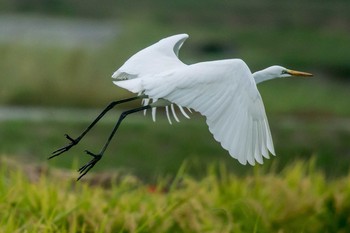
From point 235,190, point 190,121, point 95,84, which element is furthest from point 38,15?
point 235,190

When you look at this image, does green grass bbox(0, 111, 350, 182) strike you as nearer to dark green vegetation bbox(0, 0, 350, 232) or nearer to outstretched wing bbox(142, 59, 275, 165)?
dark green vegetation bbox(0, 0, 350, 232)

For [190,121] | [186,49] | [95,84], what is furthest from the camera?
[186,49]

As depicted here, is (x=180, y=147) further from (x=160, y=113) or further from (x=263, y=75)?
(x=263, y=75)

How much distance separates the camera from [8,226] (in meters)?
6.27

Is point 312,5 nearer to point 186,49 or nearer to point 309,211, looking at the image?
point 186,49

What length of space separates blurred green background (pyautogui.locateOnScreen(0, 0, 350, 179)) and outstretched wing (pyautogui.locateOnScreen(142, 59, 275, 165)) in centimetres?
289

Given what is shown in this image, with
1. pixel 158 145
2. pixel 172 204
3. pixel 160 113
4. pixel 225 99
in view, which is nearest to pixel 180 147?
pixel 158 145

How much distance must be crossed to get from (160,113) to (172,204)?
7.39 m

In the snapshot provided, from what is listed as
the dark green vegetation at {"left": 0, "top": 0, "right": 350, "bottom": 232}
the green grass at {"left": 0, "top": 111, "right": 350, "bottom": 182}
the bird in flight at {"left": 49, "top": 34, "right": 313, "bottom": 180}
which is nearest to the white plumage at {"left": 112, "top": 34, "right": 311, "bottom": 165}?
the bird in flight at {"left": 49, "top": 34, "right": 313, "bottom": 180}

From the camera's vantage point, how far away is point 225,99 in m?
6.08

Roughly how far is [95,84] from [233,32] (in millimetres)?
10618

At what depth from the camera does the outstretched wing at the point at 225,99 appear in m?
5.95

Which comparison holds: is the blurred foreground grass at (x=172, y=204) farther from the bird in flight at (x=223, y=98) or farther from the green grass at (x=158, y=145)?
the green grass at (x=158, y=145)

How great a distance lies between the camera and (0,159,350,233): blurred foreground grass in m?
7.02
